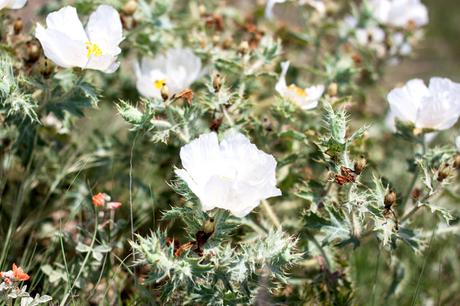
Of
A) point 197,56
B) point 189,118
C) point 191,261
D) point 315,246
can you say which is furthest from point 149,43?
point 191,261

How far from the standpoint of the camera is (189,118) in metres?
1.94

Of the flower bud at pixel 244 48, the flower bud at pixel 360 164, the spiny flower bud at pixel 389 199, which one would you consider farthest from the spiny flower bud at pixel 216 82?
the spiny flower bud at pixel 389 199

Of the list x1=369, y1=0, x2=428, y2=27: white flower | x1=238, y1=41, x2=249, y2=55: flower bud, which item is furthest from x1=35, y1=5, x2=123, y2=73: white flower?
x1=369, y1=0, x2=428, y2=27: white flower

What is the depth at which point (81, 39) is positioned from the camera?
1903mm

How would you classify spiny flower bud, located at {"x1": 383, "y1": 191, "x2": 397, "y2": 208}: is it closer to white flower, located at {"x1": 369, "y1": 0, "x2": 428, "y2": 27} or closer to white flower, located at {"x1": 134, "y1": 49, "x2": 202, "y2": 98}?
white flower, located at {"x1": 134, "y1": 49, "x2": 202, "y2": 98}

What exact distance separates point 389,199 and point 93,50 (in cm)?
93

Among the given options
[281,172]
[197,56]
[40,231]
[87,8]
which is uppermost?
[87,8]

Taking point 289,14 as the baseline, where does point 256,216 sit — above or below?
above

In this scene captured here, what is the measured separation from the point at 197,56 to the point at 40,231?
2.75 ft

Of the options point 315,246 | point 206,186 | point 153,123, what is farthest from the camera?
point 315,246

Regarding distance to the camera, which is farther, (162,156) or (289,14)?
(289,14)

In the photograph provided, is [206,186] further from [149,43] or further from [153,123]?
[149,43]

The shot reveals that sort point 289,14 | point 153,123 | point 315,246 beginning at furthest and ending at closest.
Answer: point 289,14 < point 315,246 < point 153,123

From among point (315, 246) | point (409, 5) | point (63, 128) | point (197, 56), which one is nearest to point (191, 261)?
point (315, 246)
